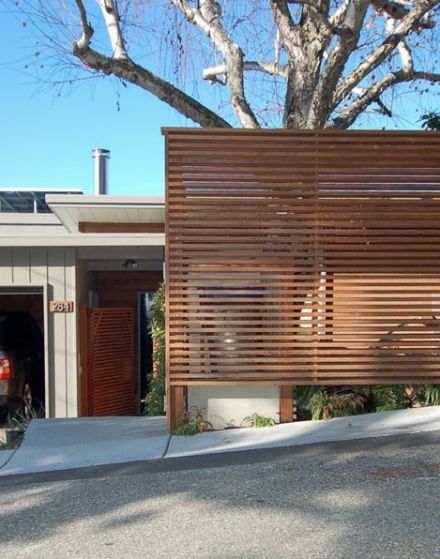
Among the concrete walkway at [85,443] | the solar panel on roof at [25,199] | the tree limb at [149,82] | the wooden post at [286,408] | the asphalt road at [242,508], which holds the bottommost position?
the concrete walkway at [85,443]

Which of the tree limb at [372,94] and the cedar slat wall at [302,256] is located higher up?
the tree limb at [372,94]

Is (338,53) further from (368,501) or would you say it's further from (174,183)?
(368,501)

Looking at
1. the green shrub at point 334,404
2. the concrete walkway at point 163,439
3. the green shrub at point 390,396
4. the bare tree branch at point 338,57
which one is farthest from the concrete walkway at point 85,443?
the bare tree branch at point 338,57

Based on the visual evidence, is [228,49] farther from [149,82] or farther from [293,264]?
[293,264]

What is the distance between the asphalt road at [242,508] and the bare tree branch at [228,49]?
17.8 feet

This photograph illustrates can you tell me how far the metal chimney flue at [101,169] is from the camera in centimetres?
1178

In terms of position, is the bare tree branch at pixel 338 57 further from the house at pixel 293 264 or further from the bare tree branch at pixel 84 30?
the bare tree branch at pixel 84 30

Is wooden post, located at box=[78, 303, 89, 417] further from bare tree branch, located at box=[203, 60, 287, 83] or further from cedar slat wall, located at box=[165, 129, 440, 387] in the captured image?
bare tree branch, located at box=[203, 60, 287, 83]

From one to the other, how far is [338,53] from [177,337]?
424cm

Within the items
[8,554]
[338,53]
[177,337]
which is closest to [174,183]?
[177,337]

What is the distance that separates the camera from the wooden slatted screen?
10234 mm

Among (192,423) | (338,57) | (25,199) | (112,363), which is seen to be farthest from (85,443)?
(25,199)

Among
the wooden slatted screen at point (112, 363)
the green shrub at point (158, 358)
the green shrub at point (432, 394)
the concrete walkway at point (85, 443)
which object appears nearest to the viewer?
the concrete walkway at point (85, 443)

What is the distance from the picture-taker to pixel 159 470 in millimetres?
5391
